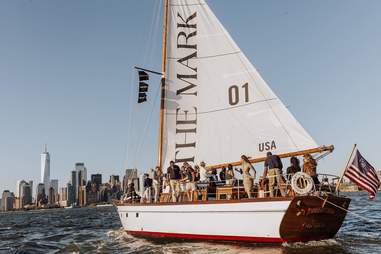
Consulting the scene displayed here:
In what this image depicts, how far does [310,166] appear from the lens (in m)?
15.7

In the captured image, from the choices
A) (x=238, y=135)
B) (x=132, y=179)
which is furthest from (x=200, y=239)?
(x=132, y=179)

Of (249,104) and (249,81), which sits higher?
(249,81)

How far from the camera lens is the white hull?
14.8 metres

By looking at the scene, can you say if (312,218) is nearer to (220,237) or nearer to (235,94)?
(220,237)

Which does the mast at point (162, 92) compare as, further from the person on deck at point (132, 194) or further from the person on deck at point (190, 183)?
the person on deck at point (190, 183)

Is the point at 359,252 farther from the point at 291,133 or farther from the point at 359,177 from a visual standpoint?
the point at 291,133

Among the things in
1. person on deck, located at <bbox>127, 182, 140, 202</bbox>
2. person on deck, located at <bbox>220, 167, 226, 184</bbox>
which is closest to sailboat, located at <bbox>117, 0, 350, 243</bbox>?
person on deck, located at <bbox>220, 167, 226, 184</bbox>

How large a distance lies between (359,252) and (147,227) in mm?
10689

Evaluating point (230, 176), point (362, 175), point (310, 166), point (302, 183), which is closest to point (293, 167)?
point (310, 166)

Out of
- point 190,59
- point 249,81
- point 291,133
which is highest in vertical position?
point 190,59

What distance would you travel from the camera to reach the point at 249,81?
61.9 feet

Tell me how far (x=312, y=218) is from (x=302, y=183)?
4.64ft

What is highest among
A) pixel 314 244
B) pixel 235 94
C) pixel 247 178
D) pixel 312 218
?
pixel 235 94

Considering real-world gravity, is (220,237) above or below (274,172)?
below
